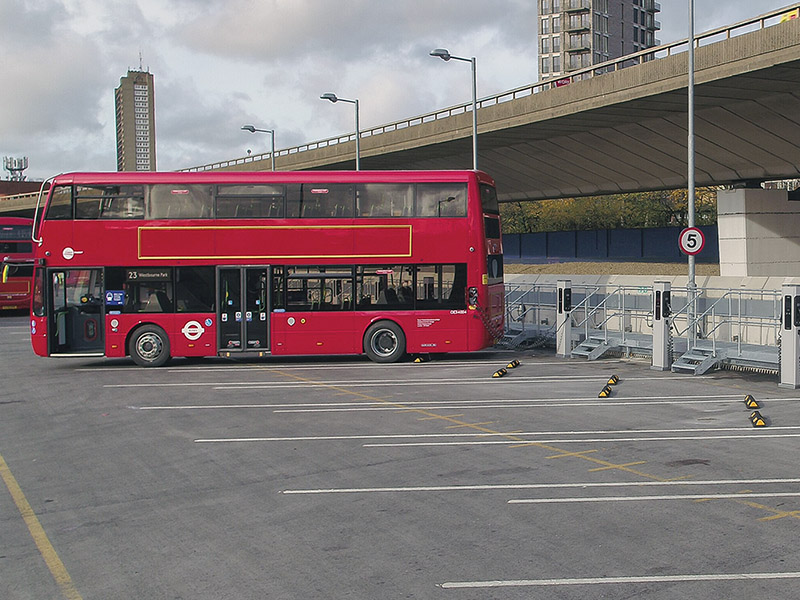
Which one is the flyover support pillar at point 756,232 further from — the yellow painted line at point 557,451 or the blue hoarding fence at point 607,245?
the yellow painted line at point 557,451

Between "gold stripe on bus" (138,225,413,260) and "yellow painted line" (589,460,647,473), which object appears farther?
"gold stripe on bus" (138,225,413,260)

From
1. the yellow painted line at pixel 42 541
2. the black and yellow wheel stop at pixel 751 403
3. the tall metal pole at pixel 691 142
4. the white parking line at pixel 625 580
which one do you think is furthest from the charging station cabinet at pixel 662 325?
the yellow painted line at pixel 42 541

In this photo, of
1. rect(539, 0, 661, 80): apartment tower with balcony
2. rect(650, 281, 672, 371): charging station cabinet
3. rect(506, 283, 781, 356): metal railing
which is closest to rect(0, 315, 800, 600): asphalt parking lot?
rect(650, 281, 672, 371): charging station cabinet

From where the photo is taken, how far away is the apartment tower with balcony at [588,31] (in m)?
128

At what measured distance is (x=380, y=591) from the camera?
6.73 metres

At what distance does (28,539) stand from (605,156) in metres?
37.3

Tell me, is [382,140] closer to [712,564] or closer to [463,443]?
[463,443]

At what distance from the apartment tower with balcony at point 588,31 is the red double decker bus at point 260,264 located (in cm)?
10982

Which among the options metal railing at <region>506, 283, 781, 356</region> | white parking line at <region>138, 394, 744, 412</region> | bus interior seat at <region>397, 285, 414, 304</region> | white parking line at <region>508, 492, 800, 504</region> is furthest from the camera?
bus interior seat at <region>397, 285, 414, 304</region>

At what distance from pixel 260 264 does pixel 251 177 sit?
205cm

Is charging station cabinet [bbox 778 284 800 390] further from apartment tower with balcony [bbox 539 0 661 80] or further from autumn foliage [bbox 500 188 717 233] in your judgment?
apartment tower with balcony [bbox 539 0 661 80]

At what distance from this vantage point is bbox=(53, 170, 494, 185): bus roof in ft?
70.7

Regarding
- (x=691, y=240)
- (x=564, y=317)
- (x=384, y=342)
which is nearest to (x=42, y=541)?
(x=384, y=342)

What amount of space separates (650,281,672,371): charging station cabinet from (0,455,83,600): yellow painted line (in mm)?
14021
